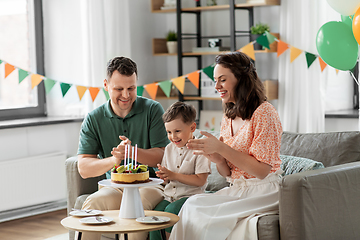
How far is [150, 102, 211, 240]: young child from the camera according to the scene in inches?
91.3

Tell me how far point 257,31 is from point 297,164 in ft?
6.49

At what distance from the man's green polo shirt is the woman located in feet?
1.55

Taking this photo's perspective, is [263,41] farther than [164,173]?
Yes

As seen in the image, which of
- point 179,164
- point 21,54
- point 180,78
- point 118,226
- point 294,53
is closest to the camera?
point 118,226

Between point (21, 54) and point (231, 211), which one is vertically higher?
point (21, 54)

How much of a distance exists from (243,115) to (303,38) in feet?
6.35

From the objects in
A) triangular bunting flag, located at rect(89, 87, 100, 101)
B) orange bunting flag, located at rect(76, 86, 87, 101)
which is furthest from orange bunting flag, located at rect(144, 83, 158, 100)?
orange bunting flag, located at rect(76, 86, 87, 101)

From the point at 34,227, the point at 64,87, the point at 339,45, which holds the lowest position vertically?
the point at 34,227

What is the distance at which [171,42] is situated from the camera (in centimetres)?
494

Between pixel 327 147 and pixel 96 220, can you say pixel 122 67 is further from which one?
pixel 327 147

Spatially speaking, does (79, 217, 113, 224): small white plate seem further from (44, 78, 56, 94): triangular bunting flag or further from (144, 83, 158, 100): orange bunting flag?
(144, 83, 158, 100): orange bunting flag

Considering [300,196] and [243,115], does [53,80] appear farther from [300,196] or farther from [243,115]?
[300,196]

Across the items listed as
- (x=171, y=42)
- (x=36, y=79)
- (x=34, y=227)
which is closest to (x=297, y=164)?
(x=34, y=227)

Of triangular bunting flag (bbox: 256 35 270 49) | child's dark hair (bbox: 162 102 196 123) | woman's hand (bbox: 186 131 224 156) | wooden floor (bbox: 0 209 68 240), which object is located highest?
triangular bunting flag (bbox: 256 35 270 49)
